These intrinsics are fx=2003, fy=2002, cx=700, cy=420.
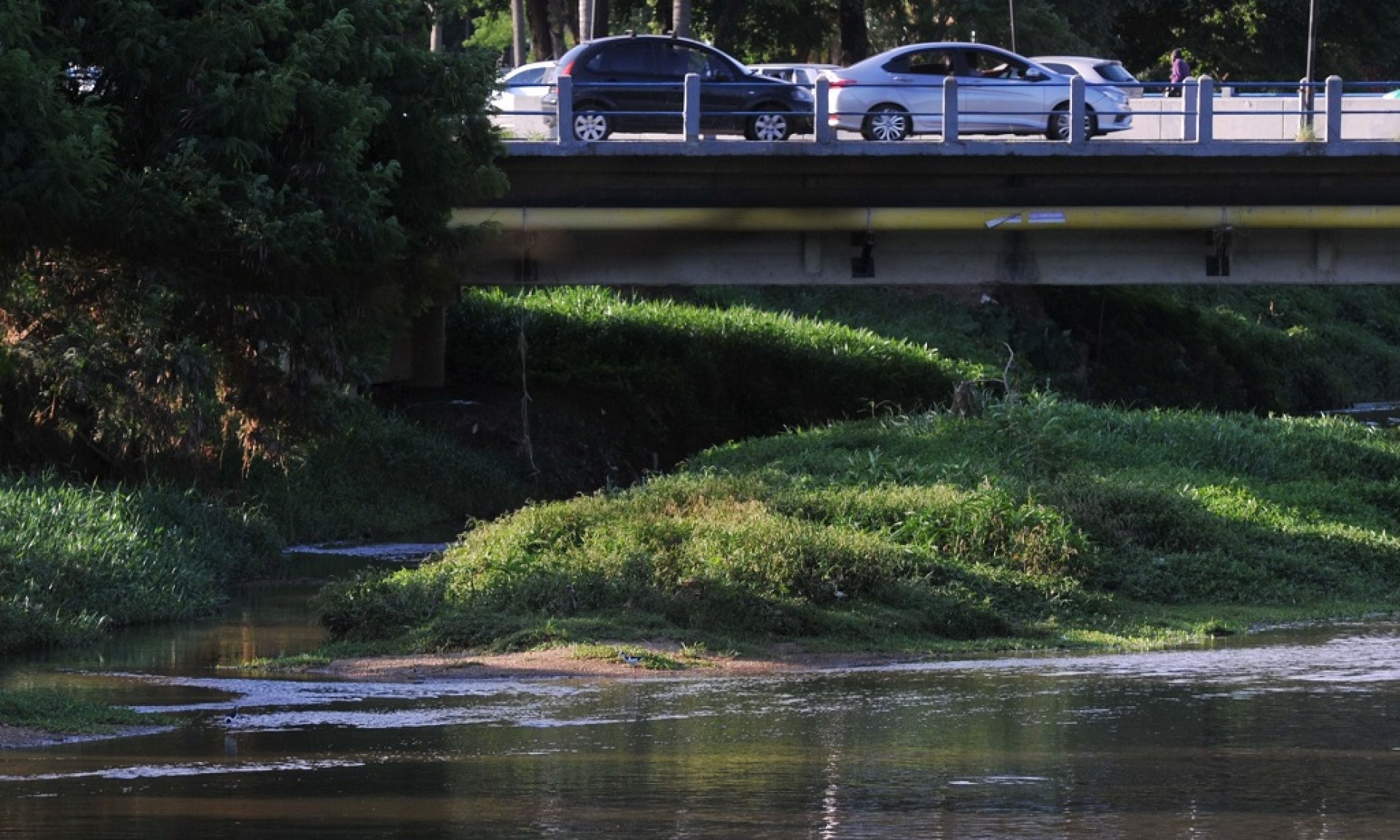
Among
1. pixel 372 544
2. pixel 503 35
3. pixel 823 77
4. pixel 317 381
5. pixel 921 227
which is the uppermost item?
pixel 503 35

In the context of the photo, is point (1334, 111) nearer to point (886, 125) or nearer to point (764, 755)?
point (886, 125)

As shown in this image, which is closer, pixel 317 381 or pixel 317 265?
pixel 317 265

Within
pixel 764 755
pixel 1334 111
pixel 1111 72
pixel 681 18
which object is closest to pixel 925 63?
pixel 1111 72

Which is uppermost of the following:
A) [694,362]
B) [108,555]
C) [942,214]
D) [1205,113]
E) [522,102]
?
[522,102]

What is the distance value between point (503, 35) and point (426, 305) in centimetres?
4173

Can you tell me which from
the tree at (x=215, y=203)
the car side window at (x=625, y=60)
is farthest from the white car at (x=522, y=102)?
the tree at (x=215, y=203)

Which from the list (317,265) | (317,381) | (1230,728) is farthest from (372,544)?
(1230,728)

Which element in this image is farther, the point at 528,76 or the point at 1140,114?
the point at 528,76

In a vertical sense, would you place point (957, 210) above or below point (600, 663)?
above

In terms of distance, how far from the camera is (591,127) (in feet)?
91.1

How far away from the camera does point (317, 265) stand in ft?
65.2

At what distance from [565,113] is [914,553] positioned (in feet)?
39.6

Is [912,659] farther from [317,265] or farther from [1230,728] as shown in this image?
[317,265]

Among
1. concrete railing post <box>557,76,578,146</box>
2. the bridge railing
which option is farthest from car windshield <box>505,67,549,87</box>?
concrete railing post <box>557,76,578,146</box>
